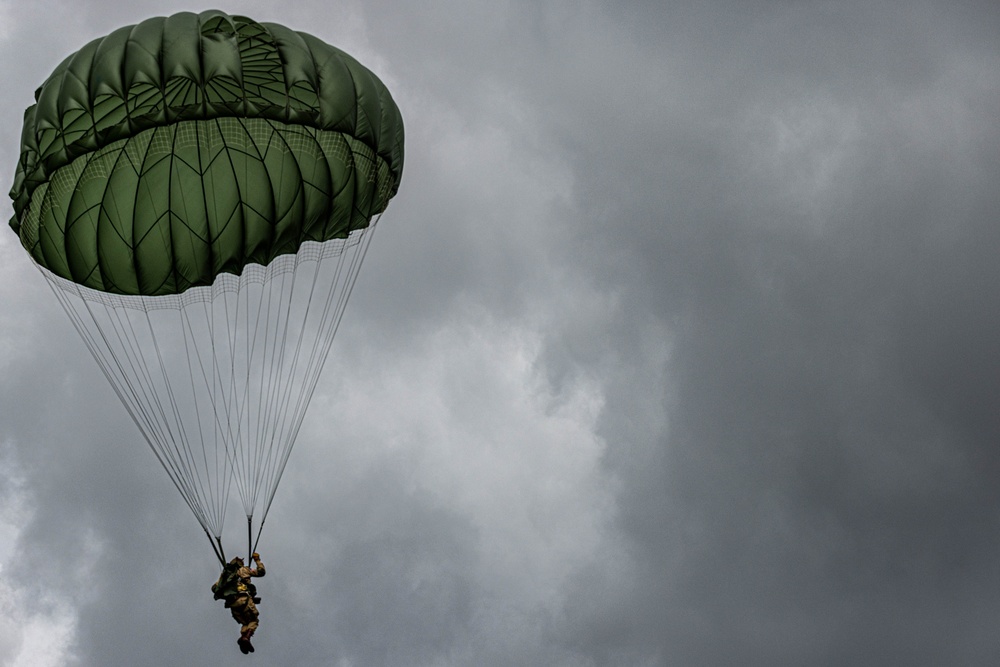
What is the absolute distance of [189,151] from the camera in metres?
30.5

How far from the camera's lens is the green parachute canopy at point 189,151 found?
1161 inches

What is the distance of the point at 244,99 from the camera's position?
29781 millimetres

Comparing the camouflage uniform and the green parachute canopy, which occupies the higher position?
the green parachute canopy

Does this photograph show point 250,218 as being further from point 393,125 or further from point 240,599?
point 240,599

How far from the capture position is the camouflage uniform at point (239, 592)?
96.1 ft

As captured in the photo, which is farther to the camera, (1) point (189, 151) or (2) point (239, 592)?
(1) point (189, 151)

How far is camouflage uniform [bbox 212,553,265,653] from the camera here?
29.3 m

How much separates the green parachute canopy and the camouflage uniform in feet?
23.2

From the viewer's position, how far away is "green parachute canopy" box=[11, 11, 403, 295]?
96.7ft

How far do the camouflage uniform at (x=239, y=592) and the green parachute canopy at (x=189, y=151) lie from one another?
7083 mm

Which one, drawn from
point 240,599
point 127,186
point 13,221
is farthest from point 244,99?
point 240,599

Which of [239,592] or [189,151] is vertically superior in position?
[189,151]

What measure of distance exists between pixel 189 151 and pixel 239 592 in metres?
10.0

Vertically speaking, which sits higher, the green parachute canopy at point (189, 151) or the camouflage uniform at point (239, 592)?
the green parachute canopy at point (189, 151)
